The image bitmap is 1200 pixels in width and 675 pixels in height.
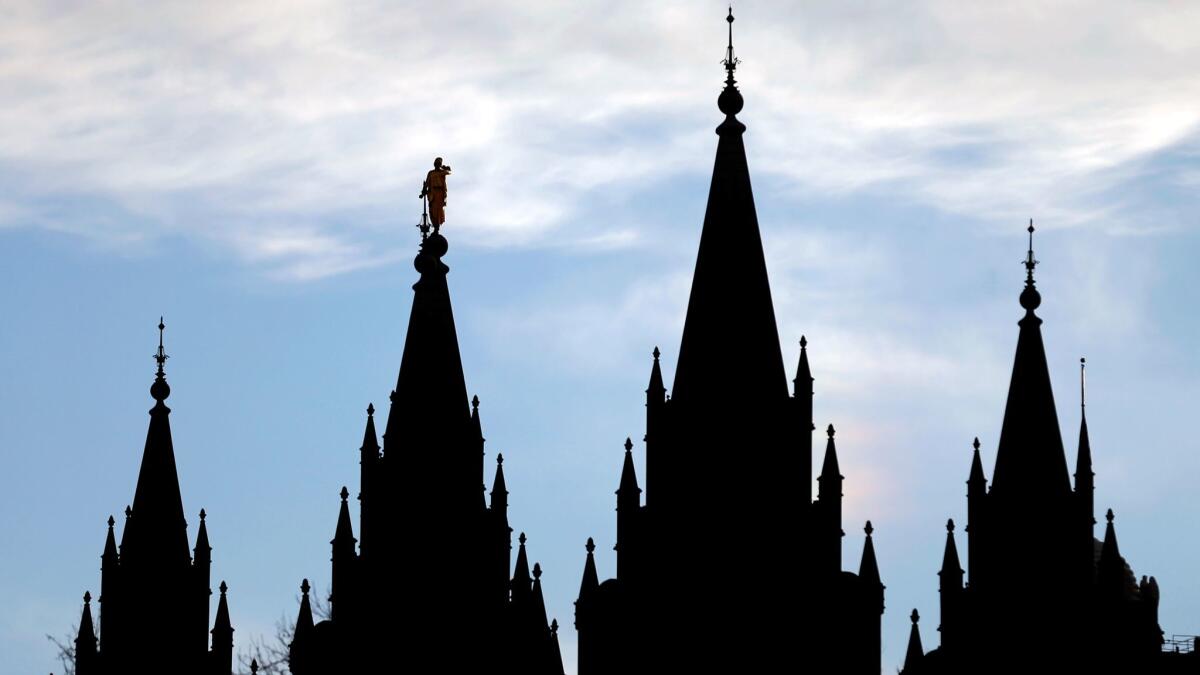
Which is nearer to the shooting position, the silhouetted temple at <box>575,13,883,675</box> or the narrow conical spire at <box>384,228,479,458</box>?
the silhouetted temple at <box>575,13,883,675</box>

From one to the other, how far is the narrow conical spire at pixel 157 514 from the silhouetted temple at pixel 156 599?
0.03 m

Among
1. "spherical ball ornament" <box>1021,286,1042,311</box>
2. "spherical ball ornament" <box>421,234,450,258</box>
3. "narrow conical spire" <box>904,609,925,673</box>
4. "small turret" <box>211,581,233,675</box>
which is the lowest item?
"narrow conical spire" <box>904,609,925,673</box>

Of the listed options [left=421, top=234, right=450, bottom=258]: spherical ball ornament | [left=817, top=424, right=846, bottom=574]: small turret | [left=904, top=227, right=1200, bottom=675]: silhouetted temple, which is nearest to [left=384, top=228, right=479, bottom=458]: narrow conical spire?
[left=421, top=234, right=450, bottom=258]: spherical ball ornament

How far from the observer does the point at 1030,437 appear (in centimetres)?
10169

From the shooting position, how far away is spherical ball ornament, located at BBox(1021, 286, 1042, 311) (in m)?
103

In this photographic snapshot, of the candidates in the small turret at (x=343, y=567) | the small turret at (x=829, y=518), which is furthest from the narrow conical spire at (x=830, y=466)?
the small turret at (x=343, y=567)

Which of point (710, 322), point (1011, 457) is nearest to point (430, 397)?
point (710, 322)

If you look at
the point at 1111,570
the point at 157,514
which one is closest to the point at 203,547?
the point at 157,514

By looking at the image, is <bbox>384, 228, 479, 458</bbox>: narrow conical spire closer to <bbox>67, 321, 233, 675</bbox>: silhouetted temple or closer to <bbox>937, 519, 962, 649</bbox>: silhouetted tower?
<bbox>67, 321, 233, 675</bbox>: silhouetted temple

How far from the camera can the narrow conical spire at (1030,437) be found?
3979 inches

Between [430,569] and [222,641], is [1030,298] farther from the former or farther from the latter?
[222,641]

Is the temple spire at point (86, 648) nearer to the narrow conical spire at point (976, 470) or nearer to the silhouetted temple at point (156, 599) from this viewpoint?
the silhouetted temple at point (156, 599)

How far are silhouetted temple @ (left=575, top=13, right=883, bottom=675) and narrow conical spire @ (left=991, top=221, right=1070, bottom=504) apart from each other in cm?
404

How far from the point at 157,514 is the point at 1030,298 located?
85.3 feet
